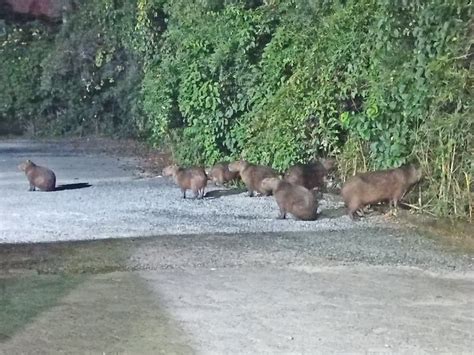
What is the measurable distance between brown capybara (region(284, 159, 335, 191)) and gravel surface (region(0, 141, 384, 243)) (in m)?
0.27

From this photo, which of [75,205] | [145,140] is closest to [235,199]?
[75,205]

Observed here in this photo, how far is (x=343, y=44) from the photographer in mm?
12867

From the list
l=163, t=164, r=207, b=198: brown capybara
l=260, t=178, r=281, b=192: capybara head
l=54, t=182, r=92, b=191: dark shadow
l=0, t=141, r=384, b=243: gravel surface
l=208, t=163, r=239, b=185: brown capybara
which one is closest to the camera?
l=0, t=141, r=384, b=243: gravel surface

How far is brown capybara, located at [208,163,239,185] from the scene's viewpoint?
1434 centimetres

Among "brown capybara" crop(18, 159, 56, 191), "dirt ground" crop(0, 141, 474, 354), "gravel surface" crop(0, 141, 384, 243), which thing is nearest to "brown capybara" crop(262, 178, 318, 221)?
"gravel surface" crop(0, 141, 384, 243)

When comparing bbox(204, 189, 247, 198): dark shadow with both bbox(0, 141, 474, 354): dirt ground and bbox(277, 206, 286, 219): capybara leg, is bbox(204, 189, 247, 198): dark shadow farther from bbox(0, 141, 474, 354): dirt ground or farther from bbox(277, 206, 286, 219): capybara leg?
bbox(277, 206, 286, 219): capybara leg

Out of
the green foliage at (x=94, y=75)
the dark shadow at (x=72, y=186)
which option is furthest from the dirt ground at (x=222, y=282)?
the green foliage at (x=94, y=75)

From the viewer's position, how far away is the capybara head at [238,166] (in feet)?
44.5

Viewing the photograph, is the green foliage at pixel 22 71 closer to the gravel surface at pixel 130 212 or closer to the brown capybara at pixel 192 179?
the gravel surface at pixel 130 212

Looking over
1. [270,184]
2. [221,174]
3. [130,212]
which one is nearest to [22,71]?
[221,174]

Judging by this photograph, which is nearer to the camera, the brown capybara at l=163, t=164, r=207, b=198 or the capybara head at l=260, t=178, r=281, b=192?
the capybara head at l=260, t=178, r=281, b=192

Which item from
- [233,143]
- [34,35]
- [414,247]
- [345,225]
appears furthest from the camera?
[34,35]

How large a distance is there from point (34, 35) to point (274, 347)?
23876mm

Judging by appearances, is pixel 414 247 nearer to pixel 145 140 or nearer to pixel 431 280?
pixel 431 280
